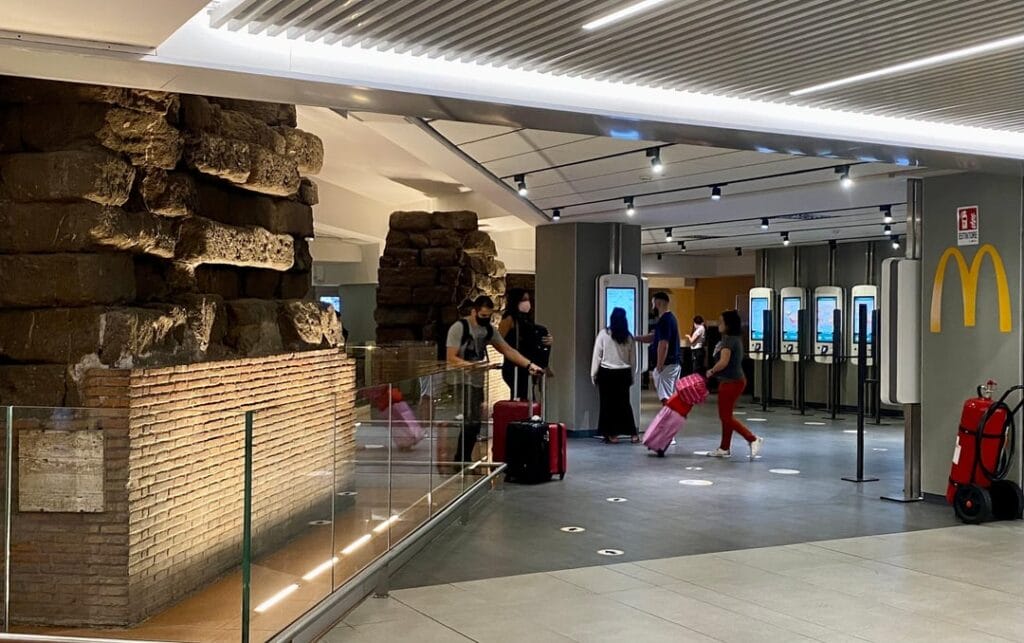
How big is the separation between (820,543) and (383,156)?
431 inches

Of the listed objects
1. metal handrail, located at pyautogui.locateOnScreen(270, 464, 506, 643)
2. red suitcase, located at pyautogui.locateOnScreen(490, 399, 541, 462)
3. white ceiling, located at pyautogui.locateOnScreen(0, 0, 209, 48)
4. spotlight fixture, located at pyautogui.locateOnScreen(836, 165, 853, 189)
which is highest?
spotlight fixture, located at pyautogui.locateOnScreen(836, 165, 853, 189)

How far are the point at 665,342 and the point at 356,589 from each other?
27.4 ft

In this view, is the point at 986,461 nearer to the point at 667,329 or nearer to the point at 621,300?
the point at 667,329

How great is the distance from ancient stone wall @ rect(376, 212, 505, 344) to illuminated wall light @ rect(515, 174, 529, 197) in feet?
13.8

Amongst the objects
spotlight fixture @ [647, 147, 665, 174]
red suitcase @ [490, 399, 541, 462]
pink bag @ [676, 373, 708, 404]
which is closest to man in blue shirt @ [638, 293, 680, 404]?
pink bag @ [676, 373, 708, 404]

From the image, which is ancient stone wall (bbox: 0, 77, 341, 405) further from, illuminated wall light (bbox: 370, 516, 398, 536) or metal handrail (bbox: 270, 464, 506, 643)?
metal handrail (bbox: 270, 464, 506, 643)

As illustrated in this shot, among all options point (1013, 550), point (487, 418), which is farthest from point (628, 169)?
point (1013, 550)

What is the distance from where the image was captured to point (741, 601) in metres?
5.50

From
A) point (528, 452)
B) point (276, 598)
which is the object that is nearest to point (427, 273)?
point (528, 452)

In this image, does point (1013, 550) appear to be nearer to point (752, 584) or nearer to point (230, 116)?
point (752, 584)

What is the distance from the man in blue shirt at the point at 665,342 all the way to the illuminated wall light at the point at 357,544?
777cm

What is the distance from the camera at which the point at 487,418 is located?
907cm

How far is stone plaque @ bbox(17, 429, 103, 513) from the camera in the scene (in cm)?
429

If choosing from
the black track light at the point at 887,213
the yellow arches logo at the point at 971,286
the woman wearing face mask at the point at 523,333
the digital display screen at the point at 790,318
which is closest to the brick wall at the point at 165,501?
the yellow arches logo at the point at 971,286
